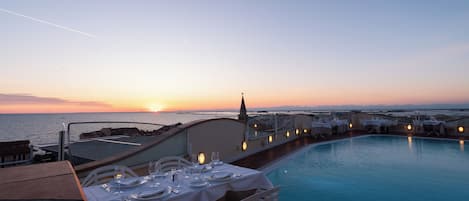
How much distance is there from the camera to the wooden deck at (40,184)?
2.81ft

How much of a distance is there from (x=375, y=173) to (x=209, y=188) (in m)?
4.88

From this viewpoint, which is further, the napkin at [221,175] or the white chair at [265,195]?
the napkin at [221,175]

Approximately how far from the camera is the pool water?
443 cm

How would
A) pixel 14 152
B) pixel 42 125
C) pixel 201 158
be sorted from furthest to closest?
pixel 42 125, pixel 14 152, pixel 201 158

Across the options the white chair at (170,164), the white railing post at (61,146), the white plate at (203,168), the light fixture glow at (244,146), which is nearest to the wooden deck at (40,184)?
the white plate at (203,168)

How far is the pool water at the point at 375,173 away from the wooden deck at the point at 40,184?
3710mm

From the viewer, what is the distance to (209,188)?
2.33m

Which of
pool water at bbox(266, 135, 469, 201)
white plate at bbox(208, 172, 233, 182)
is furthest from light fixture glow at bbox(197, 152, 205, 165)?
white plate at bbox(208, 172, 233, 182)

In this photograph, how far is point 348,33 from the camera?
29.8 ft

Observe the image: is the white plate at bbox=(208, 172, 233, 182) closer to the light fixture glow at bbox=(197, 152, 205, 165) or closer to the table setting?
the table setting

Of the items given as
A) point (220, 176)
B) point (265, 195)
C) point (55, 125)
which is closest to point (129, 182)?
point (220, 176)

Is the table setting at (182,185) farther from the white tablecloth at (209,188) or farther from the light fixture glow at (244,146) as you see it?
the light fixture glow at (244,146)

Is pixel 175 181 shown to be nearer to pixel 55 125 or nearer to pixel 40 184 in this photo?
pixel 40 184

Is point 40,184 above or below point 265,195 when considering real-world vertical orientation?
above
